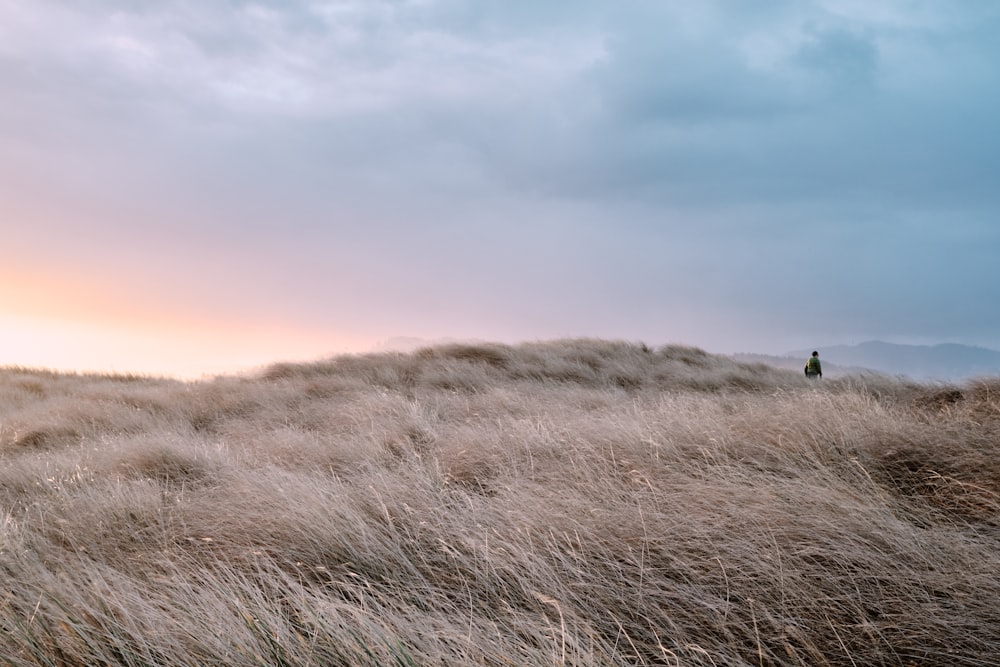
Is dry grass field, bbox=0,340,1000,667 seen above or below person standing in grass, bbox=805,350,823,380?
below

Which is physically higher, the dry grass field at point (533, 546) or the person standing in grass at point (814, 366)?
the person standing in grass at point (814, 366)

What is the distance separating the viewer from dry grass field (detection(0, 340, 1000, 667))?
197cm

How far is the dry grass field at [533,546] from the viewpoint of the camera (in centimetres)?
197

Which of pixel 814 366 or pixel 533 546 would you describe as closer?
pixel 533 546

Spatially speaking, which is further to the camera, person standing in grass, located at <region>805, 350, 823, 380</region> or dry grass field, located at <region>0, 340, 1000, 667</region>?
person standing in grass, located at <region>805, 350, 823, 380</region>

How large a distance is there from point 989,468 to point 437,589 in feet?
10.0

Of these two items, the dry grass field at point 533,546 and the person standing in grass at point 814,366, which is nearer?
the dry grass field at point 533,546

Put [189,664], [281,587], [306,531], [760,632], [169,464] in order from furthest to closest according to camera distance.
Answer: [169,464] < [306,531] < [281,587] < [760,632] < [189,664]

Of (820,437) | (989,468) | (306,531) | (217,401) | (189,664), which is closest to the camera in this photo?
(189,664)

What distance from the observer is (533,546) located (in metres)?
2.56

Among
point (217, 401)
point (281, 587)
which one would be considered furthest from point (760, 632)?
point (217, 401)

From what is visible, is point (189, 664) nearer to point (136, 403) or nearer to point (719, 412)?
point (719, 412)

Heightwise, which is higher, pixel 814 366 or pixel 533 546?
pixel 814 366

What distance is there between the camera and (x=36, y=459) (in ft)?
17.3
